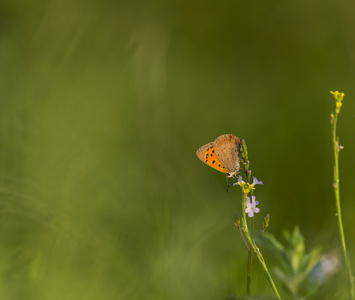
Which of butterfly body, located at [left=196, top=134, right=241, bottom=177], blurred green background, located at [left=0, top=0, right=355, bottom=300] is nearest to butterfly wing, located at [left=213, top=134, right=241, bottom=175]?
butterfly body, located at [left=196, top=134, right=241, bottom=177]

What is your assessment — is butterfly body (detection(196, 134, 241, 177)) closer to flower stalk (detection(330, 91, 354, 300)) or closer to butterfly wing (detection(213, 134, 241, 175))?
butterfly wing (detection(213, 134, 241, 175))

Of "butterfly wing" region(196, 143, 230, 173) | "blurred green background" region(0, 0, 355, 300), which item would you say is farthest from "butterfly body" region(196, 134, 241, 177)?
"blurred green background" region(0, 0, 355, 300)

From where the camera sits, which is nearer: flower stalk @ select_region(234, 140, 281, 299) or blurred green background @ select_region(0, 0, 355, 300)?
flower stalk @ select_region(234, 140, 281, 299)

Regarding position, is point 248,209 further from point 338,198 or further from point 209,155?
point 209,155

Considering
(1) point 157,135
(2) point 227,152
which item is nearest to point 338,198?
(2) point 227,152

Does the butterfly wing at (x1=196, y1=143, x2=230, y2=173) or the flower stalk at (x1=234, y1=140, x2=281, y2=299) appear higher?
the butterfly wing at (x1=196, y1=143, x2=230, y2=173)

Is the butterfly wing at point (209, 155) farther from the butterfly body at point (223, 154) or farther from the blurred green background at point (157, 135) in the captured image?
the blurred green background at point (157, 135)
